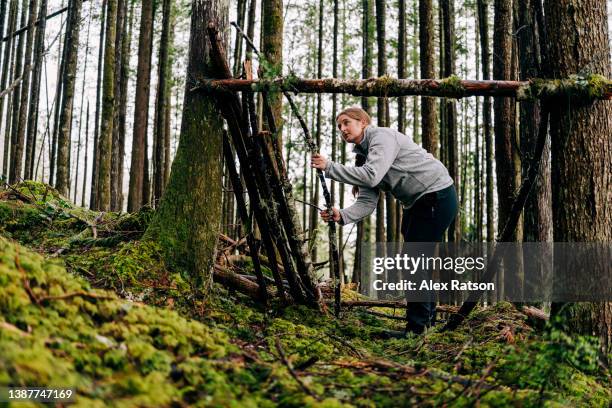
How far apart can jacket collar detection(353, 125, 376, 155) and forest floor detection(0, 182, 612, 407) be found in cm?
172

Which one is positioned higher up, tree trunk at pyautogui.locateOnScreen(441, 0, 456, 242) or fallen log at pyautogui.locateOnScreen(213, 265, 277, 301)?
tree trunk at pyautogui.locateOnScreen(441, 0, 456, 242)

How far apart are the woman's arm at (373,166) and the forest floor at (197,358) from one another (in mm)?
1247

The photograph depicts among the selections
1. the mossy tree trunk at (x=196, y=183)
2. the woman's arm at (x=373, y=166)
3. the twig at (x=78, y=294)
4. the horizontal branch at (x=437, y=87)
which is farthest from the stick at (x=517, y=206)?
the twig at (x=78, y=294)

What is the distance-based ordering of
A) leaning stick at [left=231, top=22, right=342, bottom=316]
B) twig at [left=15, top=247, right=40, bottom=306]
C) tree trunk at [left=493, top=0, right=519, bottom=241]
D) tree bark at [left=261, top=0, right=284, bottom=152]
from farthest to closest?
1. tree trunk at [left=493, top=0, right=519, bottom=241]
2. tree bark at [left=261, top=0, right=284, bottom=152]
3. leaning stick at [left=231, top=22, right=342, bottom=316]
4. twig at [left=15, top=247, right=40, bottom=306]

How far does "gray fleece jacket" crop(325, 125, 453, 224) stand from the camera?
396 centimetres

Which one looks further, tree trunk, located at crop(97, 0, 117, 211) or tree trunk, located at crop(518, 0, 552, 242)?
tree trunk, located at crop(97, 0, 117, 211)

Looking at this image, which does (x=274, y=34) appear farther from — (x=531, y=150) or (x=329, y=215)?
(x=531, y=150)

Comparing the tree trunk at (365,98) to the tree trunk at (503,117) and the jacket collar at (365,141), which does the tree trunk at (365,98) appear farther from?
the jacket collar at (365,141)

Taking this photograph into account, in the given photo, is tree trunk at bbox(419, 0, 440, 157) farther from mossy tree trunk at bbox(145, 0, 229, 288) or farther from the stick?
mossy tree trunk at bbox(145, 0, 229, 288)

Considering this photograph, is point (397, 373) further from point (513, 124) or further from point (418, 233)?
point (513, 124)

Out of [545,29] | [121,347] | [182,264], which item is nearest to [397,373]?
[121,347]

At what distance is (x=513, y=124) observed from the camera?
6.55 metres

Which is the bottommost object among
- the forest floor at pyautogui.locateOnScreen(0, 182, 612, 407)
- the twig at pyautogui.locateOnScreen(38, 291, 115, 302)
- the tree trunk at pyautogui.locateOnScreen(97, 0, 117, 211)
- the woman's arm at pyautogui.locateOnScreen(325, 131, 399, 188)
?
the forest floor at pyautogui.locateOnScreen(0, 182, 612, 407)

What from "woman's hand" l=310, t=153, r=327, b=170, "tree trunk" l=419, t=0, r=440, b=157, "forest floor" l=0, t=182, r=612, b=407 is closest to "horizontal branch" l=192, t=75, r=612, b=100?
"woman's hand" l=310, t=153, r=327, b=170
